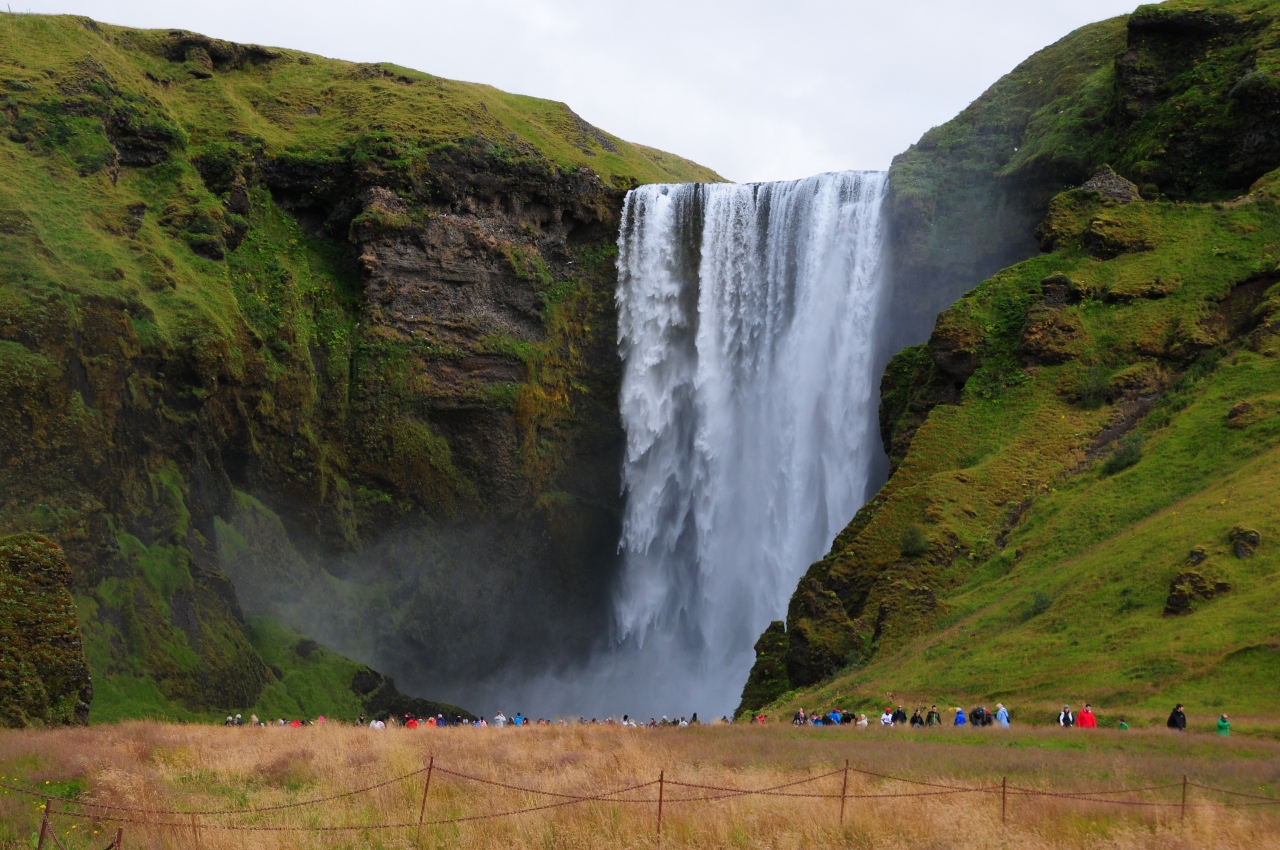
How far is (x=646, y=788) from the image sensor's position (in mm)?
18969

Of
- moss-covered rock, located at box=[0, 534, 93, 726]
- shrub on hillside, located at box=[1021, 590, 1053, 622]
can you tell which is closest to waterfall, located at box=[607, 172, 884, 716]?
shrub on hillside, located at box=[1021, 590, 1053, 622]

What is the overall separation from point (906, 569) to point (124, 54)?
54.6 metres

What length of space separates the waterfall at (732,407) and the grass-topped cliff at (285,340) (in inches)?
112

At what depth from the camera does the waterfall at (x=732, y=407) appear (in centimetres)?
6050

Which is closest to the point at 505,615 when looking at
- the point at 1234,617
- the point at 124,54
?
the point at 124,54

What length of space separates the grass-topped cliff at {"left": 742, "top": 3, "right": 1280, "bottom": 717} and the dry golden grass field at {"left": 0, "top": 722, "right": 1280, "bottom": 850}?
6.52m

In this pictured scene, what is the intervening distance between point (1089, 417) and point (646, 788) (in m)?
30.7

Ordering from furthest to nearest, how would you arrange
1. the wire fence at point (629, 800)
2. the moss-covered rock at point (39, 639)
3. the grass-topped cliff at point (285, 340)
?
1. the grass-topped cliff at point (285, 340)
2. the moss-covered rock at point (39, 639)
3. the wire fence at point (629, 800)

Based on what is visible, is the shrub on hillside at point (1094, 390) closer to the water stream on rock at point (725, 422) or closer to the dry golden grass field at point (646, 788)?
the water stream on rock at point (725, 422)

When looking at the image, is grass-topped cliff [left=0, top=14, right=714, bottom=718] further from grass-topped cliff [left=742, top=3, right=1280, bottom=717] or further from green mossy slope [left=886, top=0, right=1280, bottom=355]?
grass-topped cliff [left=742, top=3, right=1280, bottom=717]

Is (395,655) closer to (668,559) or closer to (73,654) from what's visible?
(668,559)

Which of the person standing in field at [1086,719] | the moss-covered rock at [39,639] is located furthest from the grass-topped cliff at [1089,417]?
the moss-covered rock at [39,639]

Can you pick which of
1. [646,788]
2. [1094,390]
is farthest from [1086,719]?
[1094,390]

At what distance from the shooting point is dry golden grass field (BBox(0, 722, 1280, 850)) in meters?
16.1
